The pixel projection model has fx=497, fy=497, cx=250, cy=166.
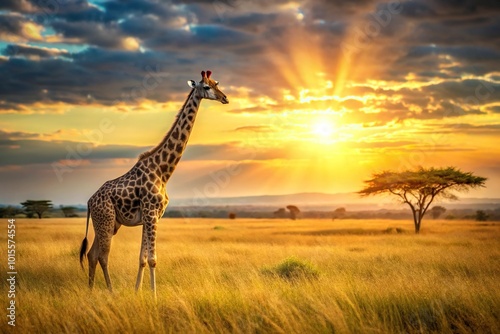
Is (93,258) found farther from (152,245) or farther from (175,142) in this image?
(175,142)

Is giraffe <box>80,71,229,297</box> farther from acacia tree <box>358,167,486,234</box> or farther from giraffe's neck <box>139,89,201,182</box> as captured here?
acacia tree <box>358,167,486,234</box>

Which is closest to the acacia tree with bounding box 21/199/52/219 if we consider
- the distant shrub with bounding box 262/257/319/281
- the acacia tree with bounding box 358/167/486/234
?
the acacia tree with bounding box 358/167/486/234

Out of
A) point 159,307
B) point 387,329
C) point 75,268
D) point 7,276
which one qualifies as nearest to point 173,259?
point 75,268

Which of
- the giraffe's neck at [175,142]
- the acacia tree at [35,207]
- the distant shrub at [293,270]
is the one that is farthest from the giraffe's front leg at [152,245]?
the acacia tree at [35,207]

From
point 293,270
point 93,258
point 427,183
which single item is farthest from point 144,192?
point 427,183

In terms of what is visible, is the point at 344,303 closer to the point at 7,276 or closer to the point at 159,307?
the point at 159,307

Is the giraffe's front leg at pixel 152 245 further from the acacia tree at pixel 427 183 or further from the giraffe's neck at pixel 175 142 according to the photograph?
the acacia tree at pixel 427 183

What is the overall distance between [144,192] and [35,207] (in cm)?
6387

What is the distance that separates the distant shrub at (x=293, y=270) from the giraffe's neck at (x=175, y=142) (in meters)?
4.22

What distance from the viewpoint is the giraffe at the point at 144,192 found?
1115 cm

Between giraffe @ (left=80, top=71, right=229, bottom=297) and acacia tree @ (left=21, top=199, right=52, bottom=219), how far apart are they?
206 feet

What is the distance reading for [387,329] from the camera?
7590 millimetres

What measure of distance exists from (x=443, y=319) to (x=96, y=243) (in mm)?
7623

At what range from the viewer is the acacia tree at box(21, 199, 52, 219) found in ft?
226
